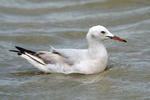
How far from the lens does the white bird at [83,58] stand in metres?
9.04

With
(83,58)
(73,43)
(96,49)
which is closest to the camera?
(83,58)

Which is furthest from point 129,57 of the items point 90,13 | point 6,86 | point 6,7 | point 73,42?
point 6,7

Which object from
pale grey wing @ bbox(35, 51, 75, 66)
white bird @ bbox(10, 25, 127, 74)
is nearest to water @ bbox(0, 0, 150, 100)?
white bird @ bbox(10, 25, 127, 74)

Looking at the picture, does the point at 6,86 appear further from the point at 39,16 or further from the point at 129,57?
the point at 39,16

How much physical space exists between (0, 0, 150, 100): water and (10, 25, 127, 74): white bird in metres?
0.13

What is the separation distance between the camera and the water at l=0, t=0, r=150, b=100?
27.2ft

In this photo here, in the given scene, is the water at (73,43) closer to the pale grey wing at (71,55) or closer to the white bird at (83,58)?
the white bird at (83,58)

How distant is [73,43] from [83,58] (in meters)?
2.47

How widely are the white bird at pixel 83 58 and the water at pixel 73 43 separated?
0.44 ft

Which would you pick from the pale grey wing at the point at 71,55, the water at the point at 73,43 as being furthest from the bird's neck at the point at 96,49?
the water at the point at 73,43

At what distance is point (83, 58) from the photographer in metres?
9.09

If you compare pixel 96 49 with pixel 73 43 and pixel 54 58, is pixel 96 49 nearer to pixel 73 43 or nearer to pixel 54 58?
pixel 54 58

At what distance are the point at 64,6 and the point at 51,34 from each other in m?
2.63

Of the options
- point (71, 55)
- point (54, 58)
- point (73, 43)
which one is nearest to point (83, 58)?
point (71, 55)
